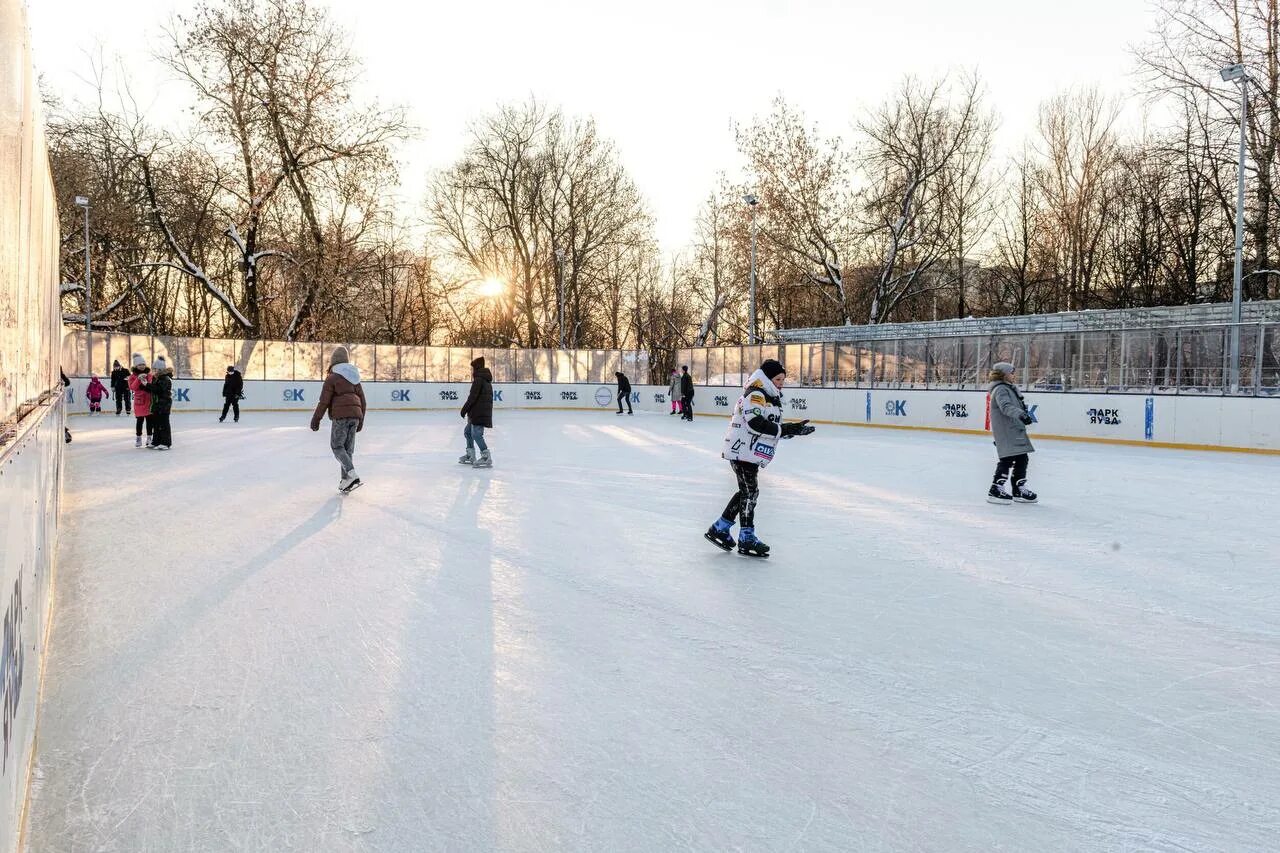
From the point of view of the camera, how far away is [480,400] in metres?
11.5

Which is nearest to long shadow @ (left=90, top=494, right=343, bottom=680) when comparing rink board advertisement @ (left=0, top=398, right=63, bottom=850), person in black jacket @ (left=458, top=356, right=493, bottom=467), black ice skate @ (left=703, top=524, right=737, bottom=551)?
rink board advertisement @ (left=0, top=398, right=63, bottom=850)

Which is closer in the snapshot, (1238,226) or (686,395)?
(1238,226)

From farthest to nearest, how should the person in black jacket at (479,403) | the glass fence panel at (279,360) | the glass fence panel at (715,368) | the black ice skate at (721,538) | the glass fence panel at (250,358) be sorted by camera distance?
the glass fence panel at (715,368) → the glass fence panel at (279,360) → the glass fence panel at (250,358) → the person in black jacket at (479,403) → the black ice skate at (721,538)

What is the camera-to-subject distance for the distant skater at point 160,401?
13102 mm

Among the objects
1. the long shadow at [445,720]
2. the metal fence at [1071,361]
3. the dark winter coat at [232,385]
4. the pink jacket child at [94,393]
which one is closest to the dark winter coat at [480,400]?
the long shadow at [445,720]

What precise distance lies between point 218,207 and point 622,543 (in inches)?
1238

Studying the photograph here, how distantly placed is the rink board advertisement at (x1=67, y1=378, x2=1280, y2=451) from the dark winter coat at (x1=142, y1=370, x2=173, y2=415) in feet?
41.7

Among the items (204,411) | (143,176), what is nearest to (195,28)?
(143,176)

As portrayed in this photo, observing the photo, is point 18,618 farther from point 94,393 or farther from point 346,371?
point 94,393

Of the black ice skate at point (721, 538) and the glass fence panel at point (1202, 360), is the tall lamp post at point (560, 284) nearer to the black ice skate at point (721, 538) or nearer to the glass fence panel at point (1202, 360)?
the glass fence panel at point (1202, 360)

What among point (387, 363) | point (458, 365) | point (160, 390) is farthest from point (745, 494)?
point (458, 365)

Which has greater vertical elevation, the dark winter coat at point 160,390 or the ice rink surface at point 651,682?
the dark winter coat at point 160,390

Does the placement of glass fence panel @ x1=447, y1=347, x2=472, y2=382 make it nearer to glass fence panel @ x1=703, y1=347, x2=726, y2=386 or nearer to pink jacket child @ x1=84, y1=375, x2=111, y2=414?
glass fence panel @ x1=703, y1=347, x2=726, y2=386

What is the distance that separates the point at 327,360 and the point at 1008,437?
26.9 m
